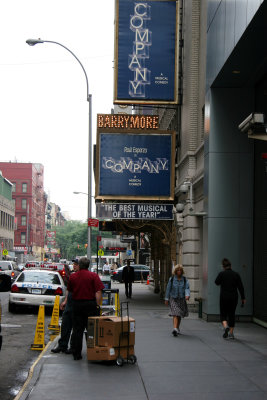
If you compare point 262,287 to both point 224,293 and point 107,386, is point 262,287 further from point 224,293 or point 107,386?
point 107,386

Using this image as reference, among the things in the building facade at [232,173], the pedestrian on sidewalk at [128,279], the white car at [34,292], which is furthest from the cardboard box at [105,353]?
the pedestrian on sidewalk at [128,279]

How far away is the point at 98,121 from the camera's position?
25906 mm

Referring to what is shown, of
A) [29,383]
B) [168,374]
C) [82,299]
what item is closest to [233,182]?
[82,299]

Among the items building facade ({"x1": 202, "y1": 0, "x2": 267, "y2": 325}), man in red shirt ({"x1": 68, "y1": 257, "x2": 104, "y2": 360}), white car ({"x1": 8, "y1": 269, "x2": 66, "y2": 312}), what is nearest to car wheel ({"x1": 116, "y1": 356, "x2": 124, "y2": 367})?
man in red shirt ({"x1": 68, "y1": 257, "x2": 104, "y2": 360})

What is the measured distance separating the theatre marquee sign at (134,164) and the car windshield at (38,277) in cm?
412

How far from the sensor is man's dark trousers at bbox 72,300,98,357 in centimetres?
1141

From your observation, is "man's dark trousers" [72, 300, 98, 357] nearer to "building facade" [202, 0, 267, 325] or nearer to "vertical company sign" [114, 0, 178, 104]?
"building facade" [202, 0, 267, 325]

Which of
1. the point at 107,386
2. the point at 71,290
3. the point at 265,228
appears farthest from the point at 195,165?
the point at 107,386

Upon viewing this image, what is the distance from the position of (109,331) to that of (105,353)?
36cm

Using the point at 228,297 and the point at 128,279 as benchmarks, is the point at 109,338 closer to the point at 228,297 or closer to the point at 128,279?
the point at 228,297

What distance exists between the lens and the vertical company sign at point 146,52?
24.6 meters

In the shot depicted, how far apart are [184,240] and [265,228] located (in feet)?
22.6

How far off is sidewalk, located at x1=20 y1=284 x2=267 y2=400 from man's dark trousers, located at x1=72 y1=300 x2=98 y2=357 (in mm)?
266

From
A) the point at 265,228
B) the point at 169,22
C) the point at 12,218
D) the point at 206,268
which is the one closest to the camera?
the point at 265,228
